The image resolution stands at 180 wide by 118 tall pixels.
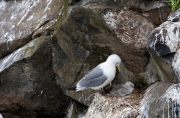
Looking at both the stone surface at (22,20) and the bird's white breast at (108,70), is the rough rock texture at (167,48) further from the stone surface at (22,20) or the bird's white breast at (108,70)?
the stone surface at (22,20)

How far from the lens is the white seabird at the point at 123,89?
7.01 m

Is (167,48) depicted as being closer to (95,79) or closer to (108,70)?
(108,70)

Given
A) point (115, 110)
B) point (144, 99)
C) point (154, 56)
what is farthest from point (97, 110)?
point (154, 56)

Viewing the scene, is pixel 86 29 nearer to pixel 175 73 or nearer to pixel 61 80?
pixel 61 80

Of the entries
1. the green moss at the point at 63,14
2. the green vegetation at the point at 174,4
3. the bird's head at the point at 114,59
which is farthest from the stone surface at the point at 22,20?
the green vegetation at the point at 174,4

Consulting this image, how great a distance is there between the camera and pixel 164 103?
569 centimetres

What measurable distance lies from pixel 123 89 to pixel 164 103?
1.43 metres

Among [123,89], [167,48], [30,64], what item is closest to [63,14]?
[30,64]

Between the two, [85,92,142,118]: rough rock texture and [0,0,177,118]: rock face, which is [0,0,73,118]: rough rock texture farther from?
[85,92,142,118]: rough rock texture

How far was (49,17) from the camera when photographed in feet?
27.6

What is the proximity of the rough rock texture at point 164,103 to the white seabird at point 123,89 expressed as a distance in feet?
2.47

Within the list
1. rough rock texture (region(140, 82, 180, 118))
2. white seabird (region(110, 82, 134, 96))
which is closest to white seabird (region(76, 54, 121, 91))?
white seabird (region(110, 82, 134, 96))

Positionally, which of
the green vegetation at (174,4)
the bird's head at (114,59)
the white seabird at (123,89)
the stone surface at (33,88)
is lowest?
the stone surface at (33,88)

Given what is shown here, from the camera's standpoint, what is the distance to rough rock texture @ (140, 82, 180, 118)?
18.4ft
